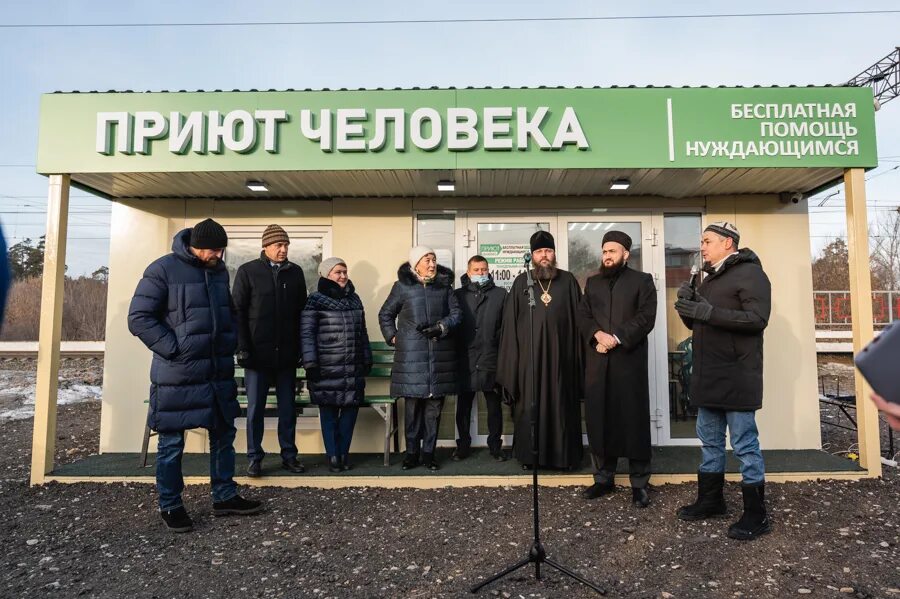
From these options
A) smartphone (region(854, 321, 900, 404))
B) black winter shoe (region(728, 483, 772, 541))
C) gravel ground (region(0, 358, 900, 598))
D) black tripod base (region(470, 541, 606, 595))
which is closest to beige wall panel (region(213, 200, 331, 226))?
gravel ground (region(0, 358, 900, 598))

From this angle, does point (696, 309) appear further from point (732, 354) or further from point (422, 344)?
point (422, 344)

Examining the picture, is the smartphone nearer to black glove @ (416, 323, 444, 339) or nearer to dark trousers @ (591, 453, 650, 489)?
dark trousers @ (591, 453, 650, 489)

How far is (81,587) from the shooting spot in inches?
121

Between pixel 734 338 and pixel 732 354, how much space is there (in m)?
0.11

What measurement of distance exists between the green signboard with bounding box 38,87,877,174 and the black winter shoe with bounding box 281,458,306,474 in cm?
263

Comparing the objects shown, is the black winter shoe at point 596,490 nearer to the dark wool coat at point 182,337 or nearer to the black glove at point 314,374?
the black glove at point 314,374

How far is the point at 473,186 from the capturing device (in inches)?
217

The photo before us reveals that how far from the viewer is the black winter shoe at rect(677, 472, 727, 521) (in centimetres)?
391

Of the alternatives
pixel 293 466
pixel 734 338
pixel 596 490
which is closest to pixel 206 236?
pixel 293 466

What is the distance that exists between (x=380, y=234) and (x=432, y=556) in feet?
11.6

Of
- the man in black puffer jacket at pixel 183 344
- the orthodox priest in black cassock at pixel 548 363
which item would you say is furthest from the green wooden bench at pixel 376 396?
the man in black puffer jacket at pixel 183 344

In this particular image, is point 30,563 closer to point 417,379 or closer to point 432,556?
point 432,556

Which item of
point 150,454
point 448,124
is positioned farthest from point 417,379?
point 150,454

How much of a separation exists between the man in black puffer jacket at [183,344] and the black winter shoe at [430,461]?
178cm
